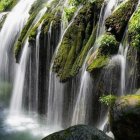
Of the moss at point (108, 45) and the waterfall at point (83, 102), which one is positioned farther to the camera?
the waterfall at point (83, 102)

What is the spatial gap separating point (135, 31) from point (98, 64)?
6.18 ft

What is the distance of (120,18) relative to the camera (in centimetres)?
1449

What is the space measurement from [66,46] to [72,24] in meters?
1.07

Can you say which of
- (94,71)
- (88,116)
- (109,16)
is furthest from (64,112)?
(109,16)

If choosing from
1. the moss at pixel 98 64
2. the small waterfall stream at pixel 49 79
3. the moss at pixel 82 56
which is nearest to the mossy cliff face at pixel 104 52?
the moss at pixel 98 64

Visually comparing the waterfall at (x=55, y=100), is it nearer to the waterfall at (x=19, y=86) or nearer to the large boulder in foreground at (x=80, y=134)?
the waterfall at (x=19, y=86)

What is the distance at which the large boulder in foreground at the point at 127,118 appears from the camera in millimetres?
8438

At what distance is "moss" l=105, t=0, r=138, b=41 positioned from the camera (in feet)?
46.9

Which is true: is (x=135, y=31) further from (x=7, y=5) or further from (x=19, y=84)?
(x=7, y=5)

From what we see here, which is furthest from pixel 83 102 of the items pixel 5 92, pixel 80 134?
pixel 5 92

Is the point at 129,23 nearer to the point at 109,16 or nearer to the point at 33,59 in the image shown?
the point at 109,16

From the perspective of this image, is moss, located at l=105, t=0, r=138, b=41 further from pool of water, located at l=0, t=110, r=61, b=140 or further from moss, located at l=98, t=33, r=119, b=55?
pool of water, located at l=0, t=110, r=61, b=140

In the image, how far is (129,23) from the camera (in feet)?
45.5

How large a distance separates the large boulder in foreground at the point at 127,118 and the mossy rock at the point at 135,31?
4205 mm
